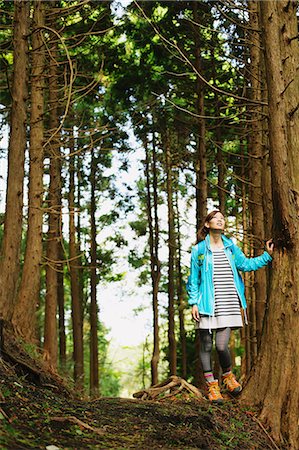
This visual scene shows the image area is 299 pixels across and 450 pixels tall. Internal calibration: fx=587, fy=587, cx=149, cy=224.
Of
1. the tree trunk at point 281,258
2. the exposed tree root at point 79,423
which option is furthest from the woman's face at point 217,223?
the exposed tree root at point 79,423

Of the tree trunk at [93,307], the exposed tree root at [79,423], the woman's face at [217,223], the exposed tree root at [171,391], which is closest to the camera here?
the exposed tree root at [79,423]

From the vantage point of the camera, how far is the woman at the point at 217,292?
20.7 ft

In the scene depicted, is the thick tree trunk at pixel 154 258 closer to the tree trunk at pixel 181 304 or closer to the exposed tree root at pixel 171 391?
the tree trunk at pixel 181 304

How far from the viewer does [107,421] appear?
194 inches

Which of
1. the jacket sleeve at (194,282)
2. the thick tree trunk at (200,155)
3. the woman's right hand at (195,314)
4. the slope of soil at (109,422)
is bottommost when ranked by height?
the slope of soil at (109,422)

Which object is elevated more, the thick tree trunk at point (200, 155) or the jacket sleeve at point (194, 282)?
the thick tree trunk at point (200, 155)

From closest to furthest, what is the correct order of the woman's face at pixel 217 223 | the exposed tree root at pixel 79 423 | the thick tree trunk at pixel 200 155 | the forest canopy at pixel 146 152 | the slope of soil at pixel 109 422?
the slope of soil at pixel 109 422
the exposed tree root at pixel 79 423
the forest canopy at pixel 146 152
the woman's face at pixel 217 223
the thick tree trunk at pixel 200 155

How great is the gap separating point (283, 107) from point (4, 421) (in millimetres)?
4175

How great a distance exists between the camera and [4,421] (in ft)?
12.5

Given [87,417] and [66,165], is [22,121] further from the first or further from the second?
[66,165]

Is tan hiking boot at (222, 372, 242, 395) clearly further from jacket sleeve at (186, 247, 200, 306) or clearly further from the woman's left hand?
the woman's left hand

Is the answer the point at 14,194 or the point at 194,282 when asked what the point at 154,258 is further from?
the point at 194,282

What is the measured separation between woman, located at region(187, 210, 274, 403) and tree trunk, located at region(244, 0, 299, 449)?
292 mm

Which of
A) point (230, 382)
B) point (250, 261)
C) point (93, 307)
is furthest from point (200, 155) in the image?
point (93, 307)
